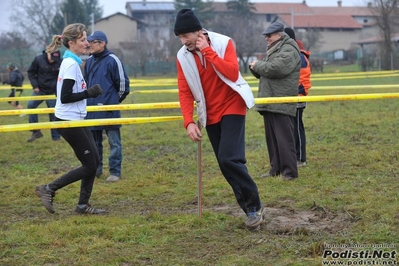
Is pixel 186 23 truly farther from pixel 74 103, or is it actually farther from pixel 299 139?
pixel 299 139

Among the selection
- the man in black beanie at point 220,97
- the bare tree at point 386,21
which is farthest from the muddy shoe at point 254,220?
the bare tree at point 386,21

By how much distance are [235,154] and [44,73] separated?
8.03m

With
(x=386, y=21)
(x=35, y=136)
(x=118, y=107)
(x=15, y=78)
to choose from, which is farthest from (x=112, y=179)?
(x=386, y=21)

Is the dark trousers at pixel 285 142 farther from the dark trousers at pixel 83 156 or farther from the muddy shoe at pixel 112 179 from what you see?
the dark trousers at pixel 83 156

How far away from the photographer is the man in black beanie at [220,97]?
17.7 ft

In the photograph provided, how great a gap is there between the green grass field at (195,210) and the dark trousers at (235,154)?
0.99 ft

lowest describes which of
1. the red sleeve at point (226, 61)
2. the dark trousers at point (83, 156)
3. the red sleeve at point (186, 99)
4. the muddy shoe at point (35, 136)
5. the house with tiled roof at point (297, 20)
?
the muddy shoe at point (35, 136)

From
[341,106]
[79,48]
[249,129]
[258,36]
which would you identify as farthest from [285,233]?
[258,36]

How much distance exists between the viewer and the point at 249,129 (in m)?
13.1

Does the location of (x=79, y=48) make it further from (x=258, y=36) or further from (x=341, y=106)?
(x=258, y=36)

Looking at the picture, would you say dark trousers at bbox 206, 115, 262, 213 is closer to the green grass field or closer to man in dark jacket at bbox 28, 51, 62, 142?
the green grass field

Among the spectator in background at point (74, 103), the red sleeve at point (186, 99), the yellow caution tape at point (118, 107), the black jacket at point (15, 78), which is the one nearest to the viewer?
the red sleeve at point (186, 99)

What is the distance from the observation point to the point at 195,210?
21.9 feet

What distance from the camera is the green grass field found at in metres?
5.03
